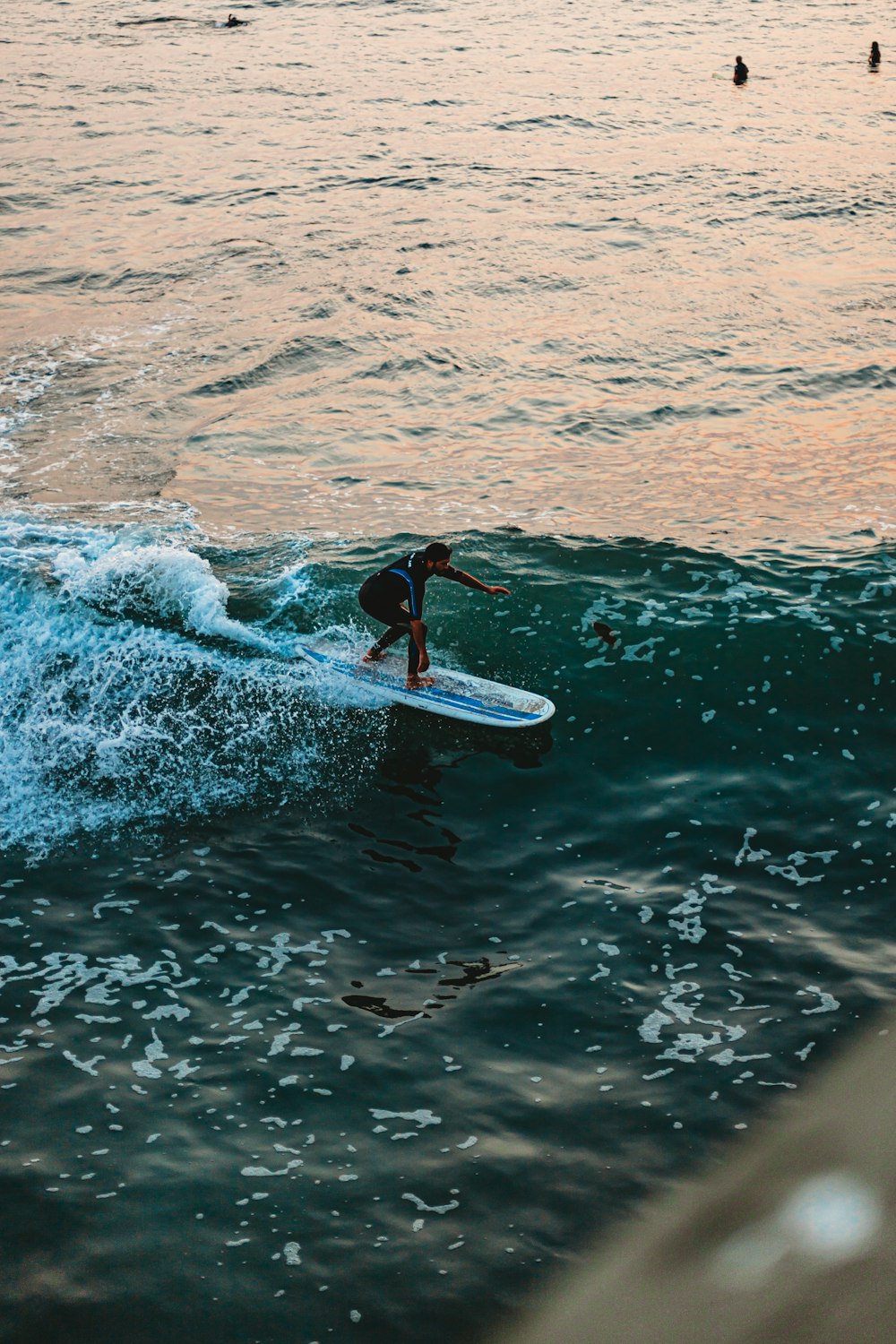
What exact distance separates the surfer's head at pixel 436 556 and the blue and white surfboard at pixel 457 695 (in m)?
1.41

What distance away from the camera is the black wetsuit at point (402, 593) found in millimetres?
12109

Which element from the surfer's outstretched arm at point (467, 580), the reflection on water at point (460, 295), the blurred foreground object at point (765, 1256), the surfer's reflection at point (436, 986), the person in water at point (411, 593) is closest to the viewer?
the blurred foreground object at point (765, 1256)

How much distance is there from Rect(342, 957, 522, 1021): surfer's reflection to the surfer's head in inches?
180

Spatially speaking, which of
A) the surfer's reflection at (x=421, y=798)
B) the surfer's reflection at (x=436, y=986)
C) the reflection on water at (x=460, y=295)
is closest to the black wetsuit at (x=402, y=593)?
the surfer's reflection at (x=421, y=798)

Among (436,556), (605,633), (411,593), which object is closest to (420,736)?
(411,593)

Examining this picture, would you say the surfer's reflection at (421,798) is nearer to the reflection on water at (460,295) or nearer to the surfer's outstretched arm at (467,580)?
the surfer's outstretched arm at (467,580)

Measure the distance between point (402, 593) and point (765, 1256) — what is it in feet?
24.9

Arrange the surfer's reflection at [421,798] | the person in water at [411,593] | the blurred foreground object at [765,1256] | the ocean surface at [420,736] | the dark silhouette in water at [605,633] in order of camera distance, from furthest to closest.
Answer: the dark silhouette in water at [605,633] → the person in water at [411,593] → the surfer's reflection at [421,798] → the ocean surface at [420,736] → the blurred foreground object at [765,1256]

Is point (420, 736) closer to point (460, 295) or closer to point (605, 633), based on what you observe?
point (605, 633)

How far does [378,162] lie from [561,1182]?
3087 cm

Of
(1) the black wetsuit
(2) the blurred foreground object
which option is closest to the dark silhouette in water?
(1) the black wetsuit

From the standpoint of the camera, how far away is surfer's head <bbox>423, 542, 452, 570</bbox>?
11883 mm

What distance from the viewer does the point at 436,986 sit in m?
9.04

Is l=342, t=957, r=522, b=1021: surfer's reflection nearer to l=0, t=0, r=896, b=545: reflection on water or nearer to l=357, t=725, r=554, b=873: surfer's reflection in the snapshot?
l=357, t=725, r=554, b=873: surfer's reflection
